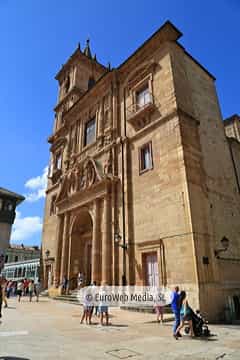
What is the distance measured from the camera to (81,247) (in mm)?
19031

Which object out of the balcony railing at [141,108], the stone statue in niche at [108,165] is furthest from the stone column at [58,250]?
the balcony railing at [141,108]

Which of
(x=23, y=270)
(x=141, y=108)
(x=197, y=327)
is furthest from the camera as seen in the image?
(x=23, y=270)

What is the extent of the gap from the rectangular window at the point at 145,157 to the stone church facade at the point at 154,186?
0.07 meters

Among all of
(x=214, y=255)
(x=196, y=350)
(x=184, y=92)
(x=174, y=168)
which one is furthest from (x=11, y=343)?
(x=184, y=92)

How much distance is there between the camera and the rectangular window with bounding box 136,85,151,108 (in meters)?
15.8

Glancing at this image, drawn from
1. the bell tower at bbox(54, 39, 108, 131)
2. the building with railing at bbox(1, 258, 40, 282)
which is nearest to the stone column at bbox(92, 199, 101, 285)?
the bell tower at bbox(54, 39, 108, 131)

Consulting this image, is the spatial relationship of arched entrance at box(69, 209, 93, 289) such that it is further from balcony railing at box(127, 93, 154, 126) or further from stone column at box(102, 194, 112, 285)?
balcony railing at box(127, 93, 154, 126)

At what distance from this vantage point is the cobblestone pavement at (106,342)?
4.76 metres

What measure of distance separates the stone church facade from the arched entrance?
8cm

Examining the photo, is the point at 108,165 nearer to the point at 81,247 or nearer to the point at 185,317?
the point at 81,247

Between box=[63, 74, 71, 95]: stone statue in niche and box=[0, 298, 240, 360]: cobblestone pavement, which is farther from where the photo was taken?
box=[63, 74, 71, 95]: stone statue in niche

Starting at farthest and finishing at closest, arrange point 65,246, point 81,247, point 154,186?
point 81,247 → point 65,246 → point 154,186

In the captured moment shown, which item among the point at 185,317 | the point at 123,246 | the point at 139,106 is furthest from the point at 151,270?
the point at 139,106

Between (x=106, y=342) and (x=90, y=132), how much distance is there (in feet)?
56.2
